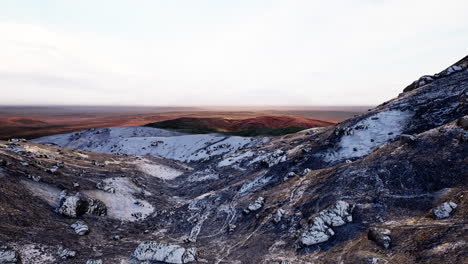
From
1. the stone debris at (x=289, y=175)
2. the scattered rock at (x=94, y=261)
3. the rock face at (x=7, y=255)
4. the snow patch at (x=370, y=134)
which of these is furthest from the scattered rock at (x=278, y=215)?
the rock face at (x=7, y=255)

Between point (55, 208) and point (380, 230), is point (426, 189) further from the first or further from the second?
point (55, 208)

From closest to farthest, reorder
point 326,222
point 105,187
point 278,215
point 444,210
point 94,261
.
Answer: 1. point 444,210
2. point 326,222
3. point 94,261
4. point 278,215
5. point 105,187

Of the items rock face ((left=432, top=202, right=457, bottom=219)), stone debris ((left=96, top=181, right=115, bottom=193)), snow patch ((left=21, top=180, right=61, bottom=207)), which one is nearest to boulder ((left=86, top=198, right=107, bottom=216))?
snow patch ((left=21, top=180, right=61, bottom=207))

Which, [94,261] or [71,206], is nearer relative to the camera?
[94,261]

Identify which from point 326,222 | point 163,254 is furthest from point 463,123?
point 163,254

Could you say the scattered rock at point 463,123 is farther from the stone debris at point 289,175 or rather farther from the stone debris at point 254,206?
the stone debris at point 254,206

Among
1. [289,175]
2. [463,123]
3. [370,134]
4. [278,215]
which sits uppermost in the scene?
[463,123]

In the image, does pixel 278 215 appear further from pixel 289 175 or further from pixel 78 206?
pixel 78 206
